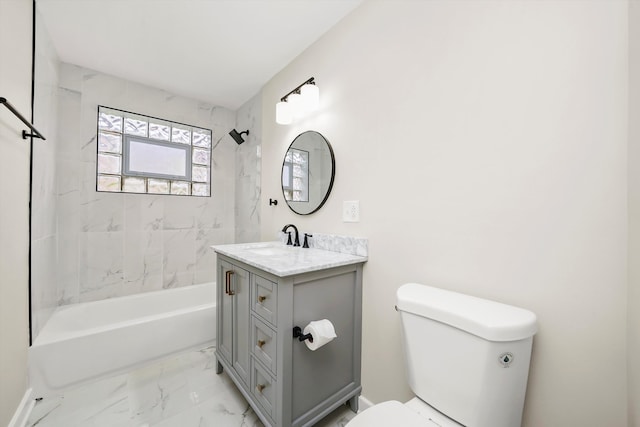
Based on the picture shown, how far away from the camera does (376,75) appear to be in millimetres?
1331

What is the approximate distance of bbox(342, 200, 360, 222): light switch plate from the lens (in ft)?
4.64

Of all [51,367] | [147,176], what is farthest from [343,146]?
[51,367]

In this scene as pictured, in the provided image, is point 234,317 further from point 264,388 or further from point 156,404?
point 156,404

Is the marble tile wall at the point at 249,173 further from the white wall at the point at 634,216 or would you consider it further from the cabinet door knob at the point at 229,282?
the white wall at the point at 634,216

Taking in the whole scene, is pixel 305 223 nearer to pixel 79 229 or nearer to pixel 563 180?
pixel 563 180

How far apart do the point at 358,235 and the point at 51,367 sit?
2.04 m

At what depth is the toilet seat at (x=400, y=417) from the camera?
2.52ft

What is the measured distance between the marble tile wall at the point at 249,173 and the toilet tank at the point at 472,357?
5.97 feet

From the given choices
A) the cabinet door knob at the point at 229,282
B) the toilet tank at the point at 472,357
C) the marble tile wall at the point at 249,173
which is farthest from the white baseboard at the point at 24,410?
the toilet tank at the point at 472,357

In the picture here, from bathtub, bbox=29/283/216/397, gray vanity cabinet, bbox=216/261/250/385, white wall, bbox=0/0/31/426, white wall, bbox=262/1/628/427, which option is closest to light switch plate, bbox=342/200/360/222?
white wall, bbox=262/1/628/427

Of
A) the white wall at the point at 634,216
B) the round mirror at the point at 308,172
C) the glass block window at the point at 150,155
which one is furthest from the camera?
the glass block window at the point at 150,155

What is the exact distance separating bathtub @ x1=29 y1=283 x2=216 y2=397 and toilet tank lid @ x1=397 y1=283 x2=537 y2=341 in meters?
1.74

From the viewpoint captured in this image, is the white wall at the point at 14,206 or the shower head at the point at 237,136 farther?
the shower head at the point at 237,136

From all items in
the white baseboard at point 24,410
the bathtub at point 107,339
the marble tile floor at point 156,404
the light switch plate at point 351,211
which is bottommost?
the marble tile floor at point 156,404
